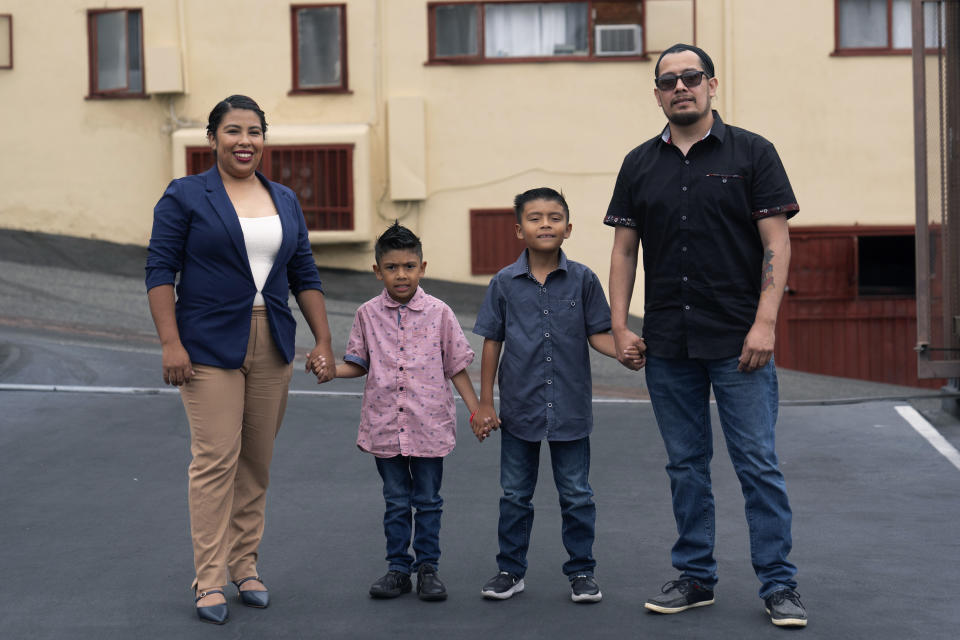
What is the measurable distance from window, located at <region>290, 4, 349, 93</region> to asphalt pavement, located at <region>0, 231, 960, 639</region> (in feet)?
25.8

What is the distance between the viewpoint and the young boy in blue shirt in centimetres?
499

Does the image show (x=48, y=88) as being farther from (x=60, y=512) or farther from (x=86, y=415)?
(x=60, y=512)

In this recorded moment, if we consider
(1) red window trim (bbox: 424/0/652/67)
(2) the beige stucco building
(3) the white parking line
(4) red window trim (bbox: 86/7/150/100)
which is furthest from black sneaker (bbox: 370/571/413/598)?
(4) red window trim (bbox: 86/7/150/100)

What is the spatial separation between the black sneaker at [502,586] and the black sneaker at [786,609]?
991 millimetres

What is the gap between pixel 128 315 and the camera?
1556 centimetres

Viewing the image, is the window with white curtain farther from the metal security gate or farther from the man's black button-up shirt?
the man's black button-up shirt

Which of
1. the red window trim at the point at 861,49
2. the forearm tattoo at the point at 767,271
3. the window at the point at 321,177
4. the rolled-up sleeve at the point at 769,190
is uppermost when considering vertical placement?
the red window trim at the point at 861,49

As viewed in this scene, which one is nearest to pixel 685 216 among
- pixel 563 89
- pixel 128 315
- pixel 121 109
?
pixel 128 315

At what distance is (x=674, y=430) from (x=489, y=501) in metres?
2.30

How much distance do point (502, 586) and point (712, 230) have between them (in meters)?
1.60

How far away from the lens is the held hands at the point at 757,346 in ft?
15.0

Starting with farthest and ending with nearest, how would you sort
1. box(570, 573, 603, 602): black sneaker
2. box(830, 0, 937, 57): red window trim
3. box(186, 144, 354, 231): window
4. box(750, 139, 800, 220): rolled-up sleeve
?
box(186, 144, 354, 231): window, box(830, 0, 937, 57): red window trim, box(570, 573, 603, 602): black sneaker, box(750, 139, 800, 220): rolled-up sleeve

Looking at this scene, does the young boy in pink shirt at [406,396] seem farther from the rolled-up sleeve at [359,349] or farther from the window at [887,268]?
the window at [887,268]

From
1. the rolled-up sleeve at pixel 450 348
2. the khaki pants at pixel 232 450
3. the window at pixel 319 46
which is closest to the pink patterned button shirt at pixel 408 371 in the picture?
the rolled-up sleeve at pixel 450 348
